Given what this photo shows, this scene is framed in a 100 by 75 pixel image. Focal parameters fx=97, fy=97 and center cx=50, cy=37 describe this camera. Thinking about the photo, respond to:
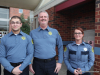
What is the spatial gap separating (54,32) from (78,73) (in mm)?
1034

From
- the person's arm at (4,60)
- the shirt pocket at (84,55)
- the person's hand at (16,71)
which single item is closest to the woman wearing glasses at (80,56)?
the shirt pocket at (84,55)

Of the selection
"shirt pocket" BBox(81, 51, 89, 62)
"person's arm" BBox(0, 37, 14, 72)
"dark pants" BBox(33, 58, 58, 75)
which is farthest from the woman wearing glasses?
"person's arm" BBox(0, 37, 14, 72)

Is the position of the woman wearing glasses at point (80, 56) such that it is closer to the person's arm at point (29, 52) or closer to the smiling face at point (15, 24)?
the person's arm at point (29, 52)

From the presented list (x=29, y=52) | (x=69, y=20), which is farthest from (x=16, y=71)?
(x=69, y=20)

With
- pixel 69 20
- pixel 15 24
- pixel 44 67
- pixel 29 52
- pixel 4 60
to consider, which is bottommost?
pixel 44 67

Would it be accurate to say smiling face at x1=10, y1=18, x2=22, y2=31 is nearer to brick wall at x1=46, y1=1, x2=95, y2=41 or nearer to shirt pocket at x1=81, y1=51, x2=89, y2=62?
shirt pocket at x1=81, y1=51, x2=89, y2=62

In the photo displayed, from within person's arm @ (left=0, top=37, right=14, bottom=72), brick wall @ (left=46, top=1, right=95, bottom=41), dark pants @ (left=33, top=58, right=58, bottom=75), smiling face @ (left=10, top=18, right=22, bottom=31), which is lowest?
dark pants @ (left=33, top=58, right=58, bottom=75)

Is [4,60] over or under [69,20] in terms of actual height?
under

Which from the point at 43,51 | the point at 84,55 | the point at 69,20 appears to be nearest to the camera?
the point at 84,55

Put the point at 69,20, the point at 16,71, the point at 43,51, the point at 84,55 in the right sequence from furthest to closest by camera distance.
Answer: the point at 69,20 → the point at 43,51 → the point at 84,55 → the point at 16,71

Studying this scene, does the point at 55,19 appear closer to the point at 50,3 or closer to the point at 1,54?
the point at 50,3

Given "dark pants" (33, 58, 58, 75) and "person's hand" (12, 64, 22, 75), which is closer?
"person's hand" (12, 64, 22, 75)

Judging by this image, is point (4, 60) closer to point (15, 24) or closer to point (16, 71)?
point (16, 71)

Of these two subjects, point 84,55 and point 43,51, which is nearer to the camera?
point 84,55
